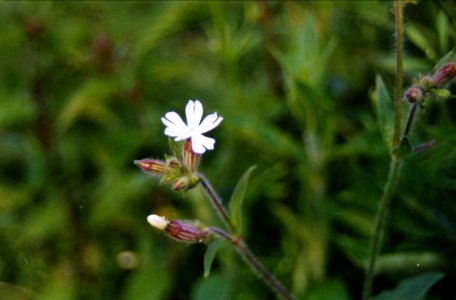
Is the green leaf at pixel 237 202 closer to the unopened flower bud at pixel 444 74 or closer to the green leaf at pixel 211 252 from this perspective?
the green leaf at pixel 211 252

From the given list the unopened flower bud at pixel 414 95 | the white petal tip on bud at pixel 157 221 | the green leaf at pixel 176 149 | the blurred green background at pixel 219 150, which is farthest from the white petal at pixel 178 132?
the blurred green background at pixel 219 150

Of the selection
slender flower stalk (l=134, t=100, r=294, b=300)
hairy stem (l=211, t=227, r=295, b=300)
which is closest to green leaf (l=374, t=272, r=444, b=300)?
hairy stem (l=211, t=227, r=295, b=300)

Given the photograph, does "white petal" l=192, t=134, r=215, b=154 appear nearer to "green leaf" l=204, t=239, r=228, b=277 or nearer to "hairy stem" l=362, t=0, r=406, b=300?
"green leaf" l=204, t=239, r=228, b=277

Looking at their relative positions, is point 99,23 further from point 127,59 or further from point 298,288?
point 298,288

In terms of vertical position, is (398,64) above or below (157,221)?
above

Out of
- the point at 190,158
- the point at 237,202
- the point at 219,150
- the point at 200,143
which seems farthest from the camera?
the point at 219,150

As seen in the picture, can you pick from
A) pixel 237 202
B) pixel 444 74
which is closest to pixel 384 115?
pixel 444 74

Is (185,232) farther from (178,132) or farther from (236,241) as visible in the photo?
(178,132)
